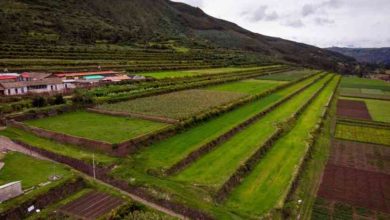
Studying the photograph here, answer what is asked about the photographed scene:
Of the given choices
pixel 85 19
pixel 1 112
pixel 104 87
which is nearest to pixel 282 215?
pixel 1 112

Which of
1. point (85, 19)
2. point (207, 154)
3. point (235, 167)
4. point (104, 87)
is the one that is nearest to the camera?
point (235, 167)

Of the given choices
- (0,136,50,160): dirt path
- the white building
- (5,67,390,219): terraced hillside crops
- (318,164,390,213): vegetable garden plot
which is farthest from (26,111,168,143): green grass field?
(318,164,390,213): vegetable garden plot

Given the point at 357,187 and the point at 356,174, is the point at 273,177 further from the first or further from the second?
the point at 356,174

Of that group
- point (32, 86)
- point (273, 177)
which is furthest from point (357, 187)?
point (32, 86)

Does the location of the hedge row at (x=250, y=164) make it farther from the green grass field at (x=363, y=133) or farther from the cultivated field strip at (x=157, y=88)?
the cultivated field strip at (x=157, y=88)

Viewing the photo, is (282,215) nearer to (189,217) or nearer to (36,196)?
(189,217)
